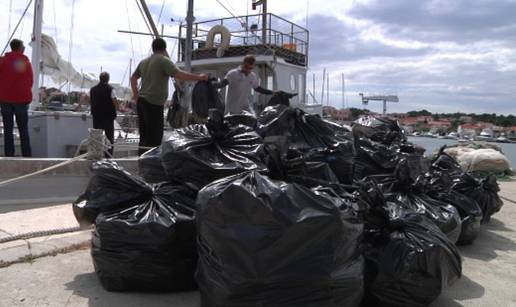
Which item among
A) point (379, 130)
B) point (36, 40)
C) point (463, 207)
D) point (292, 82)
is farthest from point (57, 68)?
point (463, 207)

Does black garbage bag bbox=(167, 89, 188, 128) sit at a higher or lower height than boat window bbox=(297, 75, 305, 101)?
lower

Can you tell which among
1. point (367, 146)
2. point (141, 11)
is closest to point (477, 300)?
point (367, 146)

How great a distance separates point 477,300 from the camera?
2906 mm

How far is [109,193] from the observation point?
293 cm

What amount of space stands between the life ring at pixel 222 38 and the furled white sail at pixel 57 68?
92.0 inches

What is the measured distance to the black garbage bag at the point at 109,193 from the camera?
2908 millimetres

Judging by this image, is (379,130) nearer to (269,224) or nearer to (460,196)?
(460,196)

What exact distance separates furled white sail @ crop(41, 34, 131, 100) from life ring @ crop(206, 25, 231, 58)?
2.34m

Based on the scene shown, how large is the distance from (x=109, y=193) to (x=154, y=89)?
2573mm

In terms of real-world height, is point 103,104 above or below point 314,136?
above

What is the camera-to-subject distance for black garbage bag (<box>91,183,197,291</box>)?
8.77 feet

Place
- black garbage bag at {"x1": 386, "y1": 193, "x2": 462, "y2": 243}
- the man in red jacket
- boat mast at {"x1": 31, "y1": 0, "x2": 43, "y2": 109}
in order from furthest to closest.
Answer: boat mast at {"x1": 31, "y1": 0, "x2": 43, "y2": 109} < the man in red jacket < black garbage bag at {"x1": 386, "y1": 193, "x2": 462, "y2": 243}

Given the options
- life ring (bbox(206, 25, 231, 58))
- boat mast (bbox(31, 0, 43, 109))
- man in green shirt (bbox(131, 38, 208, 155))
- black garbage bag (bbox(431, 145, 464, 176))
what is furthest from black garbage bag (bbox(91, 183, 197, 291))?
life ring (bbox(206, 25, 231, 58))

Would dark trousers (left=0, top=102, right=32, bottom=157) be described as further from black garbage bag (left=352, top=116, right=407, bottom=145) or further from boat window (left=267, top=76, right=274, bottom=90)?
boat window (left=267, top=76, right=274, bottom=90)
